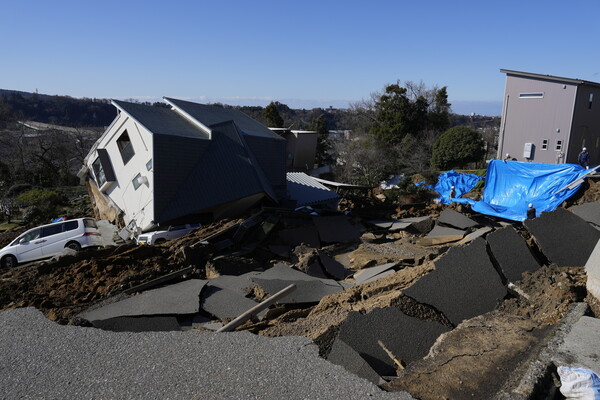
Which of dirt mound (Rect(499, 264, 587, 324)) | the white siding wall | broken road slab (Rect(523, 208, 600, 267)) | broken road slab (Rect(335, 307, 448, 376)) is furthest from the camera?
the white siding wall

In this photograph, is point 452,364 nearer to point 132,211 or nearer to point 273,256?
point 273,256

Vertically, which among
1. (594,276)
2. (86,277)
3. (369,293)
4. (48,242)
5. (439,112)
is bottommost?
(48,242)

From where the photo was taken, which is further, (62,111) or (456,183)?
(62,111)

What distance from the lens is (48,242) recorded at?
14.4m

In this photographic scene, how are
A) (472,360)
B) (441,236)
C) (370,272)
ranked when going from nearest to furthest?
(472,360) → (370,272) → (441,236)

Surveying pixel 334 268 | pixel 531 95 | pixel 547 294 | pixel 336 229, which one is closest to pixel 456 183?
pixel 336 229

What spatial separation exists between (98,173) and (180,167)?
23.1ft

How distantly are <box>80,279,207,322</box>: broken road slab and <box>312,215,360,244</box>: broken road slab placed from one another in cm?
616

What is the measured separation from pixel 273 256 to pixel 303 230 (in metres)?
1.87

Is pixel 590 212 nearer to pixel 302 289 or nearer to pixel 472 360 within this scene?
pixel 302 289

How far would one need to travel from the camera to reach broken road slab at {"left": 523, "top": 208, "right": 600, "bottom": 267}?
8953mm

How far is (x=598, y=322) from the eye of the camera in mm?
5629

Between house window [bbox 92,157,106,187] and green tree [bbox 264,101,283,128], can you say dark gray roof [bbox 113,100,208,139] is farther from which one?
green tree [bbox 264,101,283,128]

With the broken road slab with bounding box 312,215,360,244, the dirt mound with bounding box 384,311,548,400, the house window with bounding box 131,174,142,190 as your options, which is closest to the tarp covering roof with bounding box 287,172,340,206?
the broken road slab with bounding box 312,215,360,244
